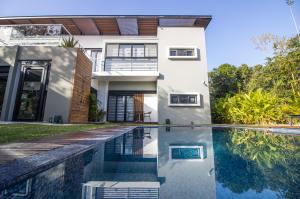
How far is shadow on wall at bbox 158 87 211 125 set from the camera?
1152 cm

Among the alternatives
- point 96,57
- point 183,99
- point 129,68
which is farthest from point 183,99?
point 96,57

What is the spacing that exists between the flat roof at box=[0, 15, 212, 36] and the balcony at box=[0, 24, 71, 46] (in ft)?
14.1

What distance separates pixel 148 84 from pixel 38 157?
39.8 ft

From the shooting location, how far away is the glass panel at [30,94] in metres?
7.89

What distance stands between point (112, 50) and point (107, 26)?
278 cm

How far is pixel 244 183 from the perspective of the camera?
144 cm

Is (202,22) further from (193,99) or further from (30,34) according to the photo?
(30,34)

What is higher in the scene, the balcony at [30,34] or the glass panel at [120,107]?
the balcony at [30,34]

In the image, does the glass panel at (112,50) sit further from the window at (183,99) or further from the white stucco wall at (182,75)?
the window at (183,99)

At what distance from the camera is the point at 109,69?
42.0 feet

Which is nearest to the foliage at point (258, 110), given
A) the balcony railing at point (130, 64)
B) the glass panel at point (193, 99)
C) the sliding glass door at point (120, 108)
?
the glass panel at point (193, 99)

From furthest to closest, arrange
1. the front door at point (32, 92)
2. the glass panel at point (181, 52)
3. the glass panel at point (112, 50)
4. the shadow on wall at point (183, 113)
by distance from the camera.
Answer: the glass panel at point (112, 50) < the glass panel at point (181, 52) < the shadow on wall at point (183, 113) < the front door at point (32, 92)

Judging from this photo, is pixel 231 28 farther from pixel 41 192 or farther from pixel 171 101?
pixel 41 192

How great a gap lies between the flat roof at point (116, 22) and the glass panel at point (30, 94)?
747 centimetres
